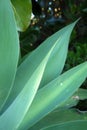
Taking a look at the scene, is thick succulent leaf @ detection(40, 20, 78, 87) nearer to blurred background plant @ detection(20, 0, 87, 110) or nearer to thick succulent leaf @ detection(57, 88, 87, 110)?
thick succulent leaf @ detection(57, 88, 87, 110)

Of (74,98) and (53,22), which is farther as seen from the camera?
(53,22)

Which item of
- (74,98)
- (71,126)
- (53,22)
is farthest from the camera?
(53,22)

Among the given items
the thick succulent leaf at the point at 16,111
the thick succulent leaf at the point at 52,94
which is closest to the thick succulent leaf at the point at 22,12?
the thick succulent leaf at the point at 52,94

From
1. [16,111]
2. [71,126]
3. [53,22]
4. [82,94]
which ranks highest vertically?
[16,111]

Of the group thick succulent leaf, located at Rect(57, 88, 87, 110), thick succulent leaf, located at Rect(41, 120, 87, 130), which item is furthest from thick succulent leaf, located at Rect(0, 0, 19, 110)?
thick succulent leaf, located at Rect(57, 88, 87, 110)

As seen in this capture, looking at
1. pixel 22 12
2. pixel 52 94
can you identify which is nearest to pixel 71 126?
pixel 52 94

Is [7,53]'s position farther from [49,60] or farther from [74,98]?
[74,98]

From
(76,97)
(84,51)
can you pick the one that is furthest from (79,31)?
(76,97)

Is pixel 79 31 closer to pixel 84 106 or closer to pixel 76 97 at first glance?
pixel 84 106
